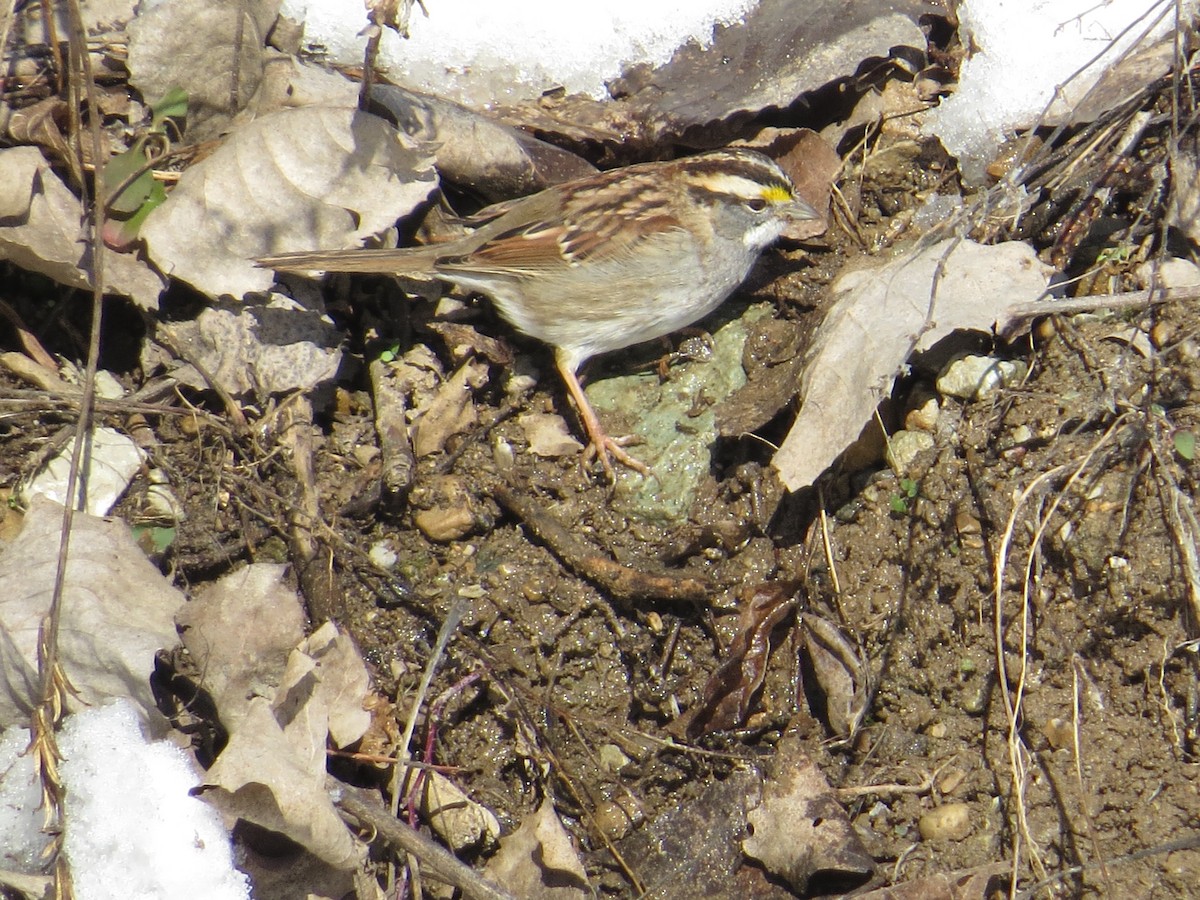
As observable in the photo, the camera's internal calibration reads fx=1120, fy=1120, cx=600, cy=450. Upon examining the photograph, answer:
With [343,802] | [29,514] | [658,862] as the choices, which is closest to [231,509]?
[29,514]

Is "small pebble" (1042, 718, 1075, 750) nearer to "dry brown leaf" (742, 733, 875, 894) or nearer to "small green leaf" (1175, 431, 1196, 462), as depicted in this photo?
"dry brown leaf" (742, 733, 875, 894)

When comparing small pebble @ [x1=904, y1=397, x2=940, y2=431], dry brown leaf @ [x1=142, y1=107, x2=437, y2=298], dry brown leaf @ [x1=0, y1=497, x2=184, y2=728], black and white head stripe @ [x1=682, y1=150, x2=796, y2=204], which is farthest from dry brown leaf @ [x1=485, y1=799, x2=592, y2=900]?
black and white head stripe @ [x1=682, y1=150, x2=796, y2=204]

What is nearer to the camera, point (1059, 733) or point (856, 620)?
point (1059, 733)

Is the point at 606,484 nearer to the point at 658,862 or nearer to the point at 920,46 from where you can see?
the point at 658,862

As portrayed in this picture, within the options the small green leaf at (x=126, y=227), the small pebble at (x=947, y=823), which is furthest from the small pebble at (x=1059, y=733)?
the small green leaf at (x=126, y=227)

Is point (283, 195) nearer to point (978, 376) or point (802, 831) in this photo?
point (978, 376)

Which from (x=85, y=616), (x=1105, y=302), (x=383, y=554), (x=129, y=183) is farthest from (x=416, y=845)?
(x=1105, y=302)
